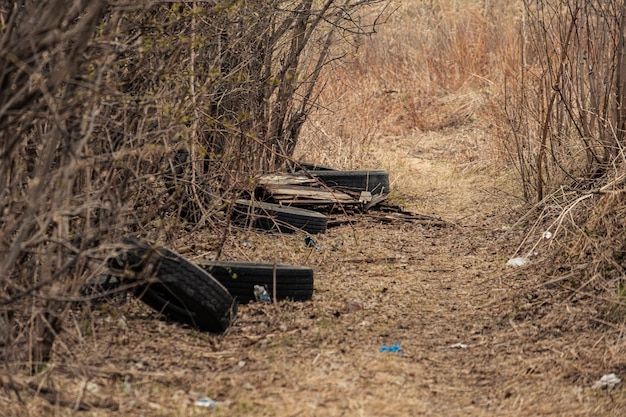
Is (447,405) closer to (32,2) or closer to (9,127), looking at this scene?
(9,127)

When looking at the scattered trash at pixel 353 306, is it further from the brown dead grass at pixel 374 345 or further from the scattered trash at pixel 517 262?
the scattered trash at pixel 517 262

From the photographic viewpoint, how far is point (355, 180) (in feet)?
28.6

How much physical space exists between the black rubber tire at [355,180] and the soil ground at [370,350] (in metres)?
1.55

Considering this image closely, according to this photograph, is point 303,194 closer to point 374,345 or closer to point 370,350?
point 374,345

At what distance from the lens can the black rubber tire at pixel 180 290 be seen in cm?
450

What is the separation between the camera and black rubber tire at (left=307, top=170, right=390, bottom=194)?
28.3 feet

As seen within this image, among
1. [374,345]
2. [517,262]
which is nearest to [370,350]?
[374,345]

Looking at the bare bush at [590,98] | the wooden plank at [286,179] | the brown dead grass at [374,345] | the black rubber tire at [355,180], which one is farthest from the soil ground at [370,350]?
the black rubber tire at [355,180]

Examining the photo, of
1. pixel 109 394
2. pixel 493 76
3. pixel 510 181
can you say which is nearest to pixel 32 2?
pixel 109 394

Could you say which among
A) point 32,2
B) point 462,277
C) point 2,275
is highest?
point 32,2

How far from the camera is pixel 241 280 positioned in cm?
551

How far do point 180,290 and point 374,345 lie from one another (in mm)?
1067

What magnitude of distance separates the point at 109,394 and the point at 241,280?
1.68 metres

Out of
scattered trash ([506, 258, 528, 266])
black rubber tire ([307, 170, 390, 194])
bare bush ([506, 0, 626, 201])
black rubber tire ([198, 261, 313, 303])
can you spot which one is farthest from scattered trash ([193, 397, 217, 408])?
black rubber tire ([307, 170, 390, 194])
